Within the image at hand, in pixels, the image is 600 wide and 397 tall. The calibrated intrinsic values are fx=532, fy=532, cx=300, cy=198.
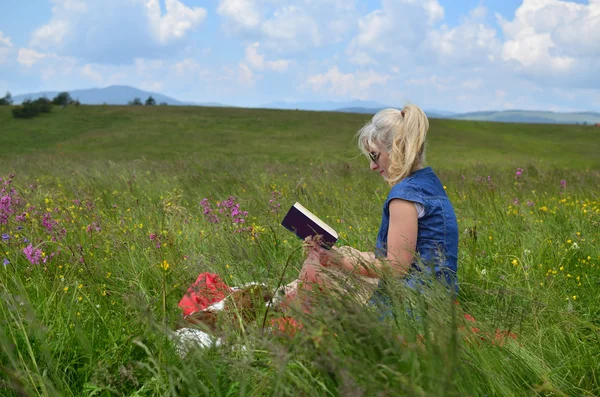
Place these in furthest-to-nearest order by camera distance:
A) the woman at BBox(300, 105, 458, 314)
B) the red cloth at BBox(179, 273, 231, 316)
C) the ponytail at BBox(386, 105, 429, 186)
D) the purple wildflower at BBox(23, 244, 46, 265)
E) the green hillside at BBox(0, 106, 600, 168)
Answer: the green hillside at BBox(0, 106, 600, 168) → the ponytail at BBox(386, 105, 429, 186) → the woman at BBox(300, 105, 458, 314) → the purple wildflower at BBox(23, 244, 46, 265) → the red cloth at BBox(179, 273, 231, 316)

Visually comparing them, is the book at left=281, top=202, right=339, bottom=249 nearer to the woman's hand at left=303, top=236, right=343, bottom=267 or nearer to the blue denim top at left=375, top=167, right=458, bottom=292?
the woman's hand at left=303, top=236, right=343, bottom=267

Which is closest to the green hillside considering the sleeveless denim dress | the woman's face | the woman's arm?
the woman's face

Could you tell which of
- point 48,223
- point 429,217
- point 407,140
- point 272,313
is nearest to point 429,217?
point 429,217

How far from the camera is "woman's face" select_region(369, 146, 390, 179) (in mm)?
3627

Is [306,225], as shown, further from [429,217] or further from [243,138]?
[243,138]

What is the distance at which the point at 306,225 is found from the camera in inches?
123

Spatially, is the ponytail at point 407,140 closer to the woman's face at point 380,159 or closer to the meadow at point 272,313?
the woman's face at point 380,159

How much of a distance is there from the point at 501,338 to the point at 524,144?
141ft

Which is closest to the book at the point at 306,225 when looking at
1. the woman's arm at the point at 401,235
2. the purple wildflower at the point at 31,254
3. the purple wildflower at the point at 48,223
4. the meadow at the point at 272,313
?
the woman's arm at the point at 401,235

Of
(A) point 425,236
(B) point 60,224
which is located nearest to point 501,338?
(A) point 425,236

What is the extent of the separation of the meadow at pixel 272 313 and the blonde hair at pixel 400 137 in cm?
59

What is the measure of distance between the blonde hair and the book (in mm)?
758

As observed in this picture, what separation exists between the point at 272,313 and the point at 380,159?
1.62 metres

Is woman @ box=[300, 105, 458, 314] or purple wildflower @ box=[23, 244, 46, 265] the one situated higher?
woman @ box=[300, 105, 458, 314]
